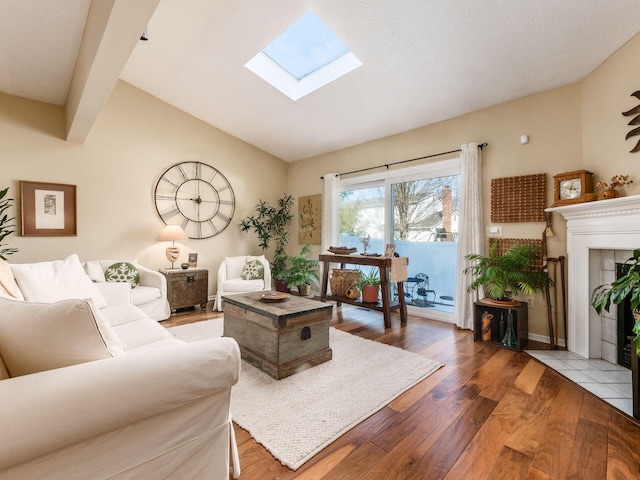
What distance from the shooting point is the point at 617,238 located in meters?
2.43

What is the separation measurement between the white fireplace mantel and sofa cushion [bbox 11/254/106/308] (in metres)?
3.92

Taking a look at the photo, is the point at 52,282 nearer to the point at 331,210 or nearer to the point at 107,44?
the point at 107,44

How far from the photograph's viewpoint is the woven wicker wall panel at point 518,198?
3.14 metres

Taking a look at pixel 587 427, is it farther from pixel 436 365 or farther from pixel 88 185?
pixel 88 185

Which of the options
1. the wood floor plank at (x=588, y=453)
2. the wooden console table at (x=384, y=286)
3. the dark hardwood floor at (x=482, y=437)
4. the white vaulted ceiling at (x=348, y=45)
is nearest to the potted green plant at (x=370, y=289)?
the wooden console table at (x=384, y=286)

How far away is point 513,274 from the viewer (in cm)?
302

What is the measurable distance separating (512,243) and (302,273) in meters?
3.07

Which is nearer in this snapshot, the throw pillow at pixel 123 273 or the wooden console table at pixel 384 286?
the wooden console table at pixel 384 286

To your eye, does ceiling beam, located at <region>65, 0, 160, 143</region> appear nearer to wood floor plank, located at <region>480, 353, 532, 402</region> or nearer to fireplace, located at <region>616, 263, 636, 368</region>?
wood floor plank, located at <region>480, 353, 532, 402</region>

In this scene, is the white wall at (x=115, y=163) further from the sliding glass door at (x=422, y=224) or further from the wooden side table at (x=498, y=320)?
the wooden side table at (x=498, y=320)

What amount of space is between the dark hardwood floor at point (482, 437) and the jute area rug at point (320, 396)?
0.06 metres

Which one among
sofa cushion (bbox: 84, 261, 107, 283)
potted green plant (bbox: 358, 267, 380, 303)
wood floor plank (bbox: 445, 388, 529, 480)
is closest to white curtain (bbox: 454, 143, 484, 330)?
potted green plant (bbox: 358, 267, 380, 303)

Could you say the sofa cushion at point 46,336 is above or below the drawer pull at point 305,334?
above

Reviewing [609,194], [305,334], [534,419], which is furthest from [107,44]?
[609,194]
